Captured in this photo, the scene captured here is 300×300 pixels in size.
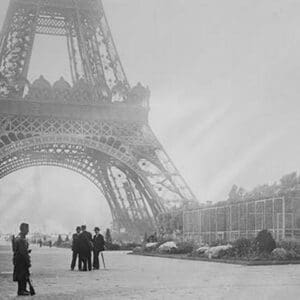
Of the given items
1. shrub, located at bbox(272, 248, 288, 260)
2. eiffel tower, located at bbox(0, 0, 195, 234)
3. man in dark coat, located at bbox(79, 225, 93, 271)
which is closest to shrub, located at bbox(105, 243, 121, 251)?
eiffel tower, located at bbox(0, 0, 195, 234)

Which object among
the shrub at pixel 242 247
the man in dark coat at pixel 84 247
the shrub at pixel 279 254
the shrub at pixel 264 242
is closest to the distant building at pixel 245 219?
the shrub at pixel 242 247

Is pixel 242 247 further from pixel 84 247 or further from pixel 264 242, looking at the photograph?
pixel 84 247

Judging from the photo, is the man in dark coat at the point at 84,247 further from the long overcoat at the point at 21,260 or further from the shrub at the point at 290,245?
the long overcoat at the point at 21,260

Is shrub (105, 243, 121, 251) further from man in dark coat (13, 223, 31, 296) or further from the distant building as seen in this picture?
man in dark coat (13, 223, 31, 296)

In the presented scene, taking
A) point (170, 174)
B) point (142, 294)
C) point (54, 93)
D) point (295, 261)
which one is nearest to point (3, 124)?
point (54, 93)

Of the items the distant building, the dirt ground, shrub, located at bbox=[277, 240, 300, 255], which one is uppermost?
the distant building

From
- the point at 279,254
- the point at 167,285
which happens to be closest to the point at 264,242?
the point at 279,254
